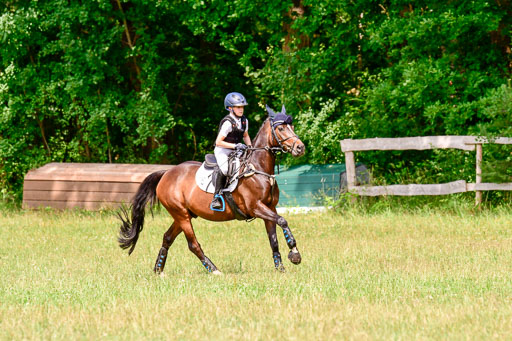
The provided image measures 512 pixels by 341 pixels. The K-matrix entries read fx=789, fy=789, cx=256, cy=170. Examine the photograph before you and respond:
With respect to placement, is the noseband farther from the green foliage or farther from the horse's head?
the green foliage

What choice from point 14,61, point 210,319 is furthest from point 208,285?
point 14,61

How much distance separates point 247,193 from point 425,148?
8.35 metres

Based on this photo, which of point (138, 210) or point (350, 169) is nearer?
point (138, 210)

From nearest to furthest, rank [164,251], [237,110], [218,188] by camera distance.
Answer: [237,110]
[218,188]
[164,251]

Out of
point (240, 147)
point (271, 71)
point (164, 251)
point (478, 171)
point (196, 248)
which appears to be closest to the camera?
point (240, 147)

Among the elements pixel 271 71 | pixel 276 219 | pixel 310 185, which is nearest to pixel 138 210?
pixel 276 219

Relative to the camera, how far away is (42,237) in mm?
16688

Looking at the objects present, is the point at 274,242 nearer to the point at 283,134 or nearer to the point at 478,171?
the point at 283,134

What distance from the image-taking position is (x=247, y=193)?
35.6ft

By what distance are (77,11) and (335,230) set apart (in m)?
A: 9.79

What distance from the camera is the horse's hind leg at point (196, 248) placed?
11258 millimetres

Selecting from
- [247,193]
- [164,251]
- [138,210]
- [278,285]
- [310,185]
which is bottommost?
[310,185]

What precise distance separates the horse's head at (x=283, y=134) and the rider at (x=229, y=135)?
0.39m

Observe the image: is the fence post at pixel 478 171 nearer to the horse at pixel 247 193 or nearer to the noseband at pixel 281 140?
the horse at pixel 247 193
